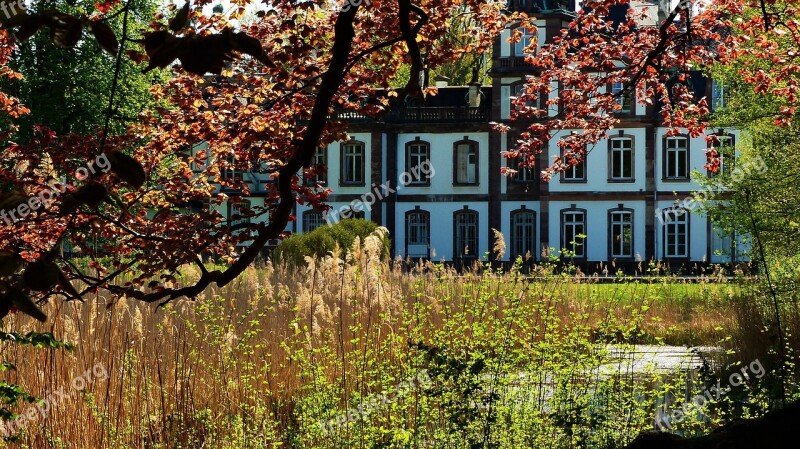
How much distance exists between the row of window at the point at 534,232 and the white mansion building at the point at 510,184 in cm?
3

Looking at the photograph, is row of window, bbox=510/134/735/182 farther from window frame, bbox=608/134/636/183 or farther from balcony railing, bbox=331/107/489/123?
balcony railing, bbox=331/107/489/123

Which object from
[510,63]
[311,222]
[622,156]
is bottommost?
[311,222]

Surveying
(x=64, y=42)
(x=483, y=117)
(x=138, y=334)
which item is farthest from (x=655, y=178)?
(x=64, y=42)

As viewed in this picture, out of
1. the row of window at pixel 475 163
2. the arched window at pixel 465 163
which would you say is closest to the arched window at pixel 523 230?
the row of window at pixel 475 163

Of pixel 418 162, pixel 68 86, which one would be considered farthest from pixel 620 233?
pixel 68 86

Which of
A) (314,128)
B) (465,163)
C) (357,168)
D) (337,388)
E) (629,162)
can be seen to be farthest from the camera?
(357,168)

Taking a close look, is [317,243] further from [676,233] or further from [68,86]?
[676,233]

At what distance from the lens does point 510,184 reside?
1309 inches

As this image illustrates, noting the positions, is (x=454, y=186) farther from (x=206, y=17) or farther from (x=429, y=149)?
(x=206, y=17)

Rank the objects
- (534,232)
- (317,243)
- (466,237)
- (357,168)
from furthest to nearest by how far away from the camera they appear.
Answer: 1. (357,168)
2. (466,237)
3. (534,232)
4. (317,243)

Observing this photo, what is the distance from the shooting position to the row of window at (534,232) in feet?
106

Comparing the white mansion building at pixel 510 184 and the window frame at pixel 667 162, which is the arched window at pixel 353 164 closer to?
the white mansion building at pixel 510 184

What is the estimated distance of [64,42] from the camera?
5.65 feet

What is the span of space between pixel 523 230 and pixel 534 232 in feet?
1.24
